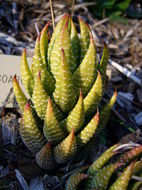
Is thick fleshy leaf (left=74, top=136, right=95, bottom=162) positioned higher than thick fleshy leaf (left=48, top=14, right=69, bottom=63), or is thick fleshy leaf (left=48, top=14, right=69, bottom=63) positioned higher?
thick fleshy leaf (left=48, top=14, right=69, bottom=63)

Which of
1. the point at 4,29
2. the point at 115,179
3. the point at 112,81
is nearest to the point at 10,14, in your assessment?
the point at 4,29

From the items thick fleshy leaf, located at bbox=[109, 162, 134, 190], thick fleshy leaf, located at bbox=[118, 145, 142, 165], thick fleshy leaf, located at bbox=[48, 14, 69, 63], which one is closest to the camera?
thick fleshy leaf, located at bbox=[109, 162, 134, 190]

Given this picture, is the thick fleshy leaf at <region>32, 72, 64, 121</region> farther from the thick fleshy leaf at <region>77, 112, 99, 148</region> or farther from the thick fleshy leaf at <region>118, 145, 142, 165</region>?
the thick fleshy leaf at <region>118, 145, 142, 165</region>

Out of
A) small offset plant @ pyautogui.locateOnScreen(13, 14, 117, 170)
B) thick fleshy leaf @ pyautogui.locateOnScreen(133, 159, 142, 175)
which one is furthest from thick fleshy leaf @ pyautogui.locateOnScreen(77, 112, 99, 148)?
thick fleshy leaf @ pyautogui.locateOnScreen(133, 159, 142, 175)

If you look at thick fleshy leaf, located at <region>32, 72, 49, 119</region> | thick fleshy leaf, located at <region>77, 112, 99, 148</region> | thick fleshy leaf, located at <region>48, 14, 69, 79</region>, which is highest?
thick fleshy leaf, located at <region>48, 14, 69, 79</region>

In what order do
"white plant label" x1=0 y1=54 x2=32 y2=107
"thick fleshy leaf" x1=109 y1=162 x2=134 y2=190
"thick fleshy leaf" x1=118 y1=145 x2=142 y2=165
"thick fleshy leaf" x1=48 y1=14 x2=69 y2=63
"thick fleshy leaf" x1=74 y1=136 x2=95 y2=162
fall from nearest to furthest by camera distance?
"thick fleshy leaf" x1=109 y1=162 x2=134 y2=190 → "thick fleshy leaf" x1=118 y1=145 x2=142 y2=165 → "thick fleshy leaf" x1=48 y1=14 x2=69 y2=63 → "thick fleshy leaf" x1=74 y1=136 x2=95 y2=162 → "white plant label" x1=0 y1=54 x2=32 y2=107

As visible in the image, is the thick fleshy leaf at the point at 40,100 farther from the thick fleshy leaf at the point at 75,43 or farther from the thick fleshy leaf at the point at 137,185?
the thick fleshy leaf at the point at 137,185

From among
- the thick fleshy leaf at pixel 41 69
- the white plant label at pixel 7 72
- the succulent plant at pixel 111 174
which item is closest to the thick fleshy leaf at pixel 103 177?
the succulent plant at pixel 111 174

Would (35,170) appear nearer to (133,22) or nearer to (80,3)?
(80,3)
